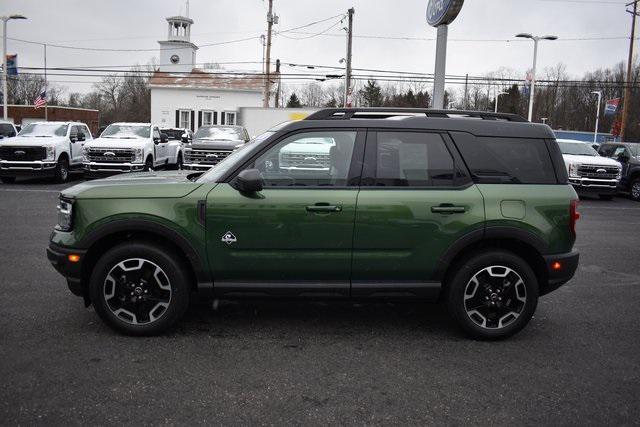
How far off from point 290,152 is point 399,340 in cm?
181

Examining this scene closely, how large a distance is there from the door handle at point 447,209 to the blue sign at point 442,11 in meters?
7.09

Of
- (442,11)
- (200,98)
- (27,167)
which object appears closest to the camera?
(442,11)

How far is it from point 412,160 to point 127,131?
16244mm

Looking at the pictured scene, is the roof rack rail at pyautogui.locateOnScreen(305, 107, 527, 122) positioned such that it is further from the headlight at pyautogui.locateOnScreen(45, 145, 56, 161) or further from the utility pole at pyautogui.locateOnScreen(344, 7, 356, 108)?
the utility pole at pyautogui.locateOnScreen(344, 7, 356, 108)

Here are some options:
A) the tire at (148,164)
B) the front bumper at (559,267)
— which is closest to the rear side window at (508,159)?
the front bumper at (559,267)

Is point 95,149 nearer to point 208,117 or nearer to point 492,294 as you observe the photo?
point 492,294

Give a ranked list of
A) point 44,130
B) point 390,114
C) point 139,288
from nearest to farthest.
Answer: point 139,288 → point 390,114 → point 44,130

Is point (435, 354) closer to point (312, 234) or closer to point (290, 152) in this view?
point (312, 234)

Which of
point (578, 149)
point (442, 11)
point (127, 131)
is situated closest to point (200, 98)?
point (127, 131)

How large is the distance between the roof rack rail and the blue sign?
6219 mm

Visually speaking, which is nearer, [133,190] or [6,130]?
[133,190]

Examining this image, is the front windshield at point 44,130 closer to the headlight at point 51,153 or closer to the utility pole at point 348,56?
the headlight at point 51,153

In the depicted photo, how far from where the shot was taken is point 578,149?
738 inches

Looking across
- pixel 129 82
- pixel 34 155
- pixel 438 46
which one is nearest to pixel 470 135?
pixel 438 46
